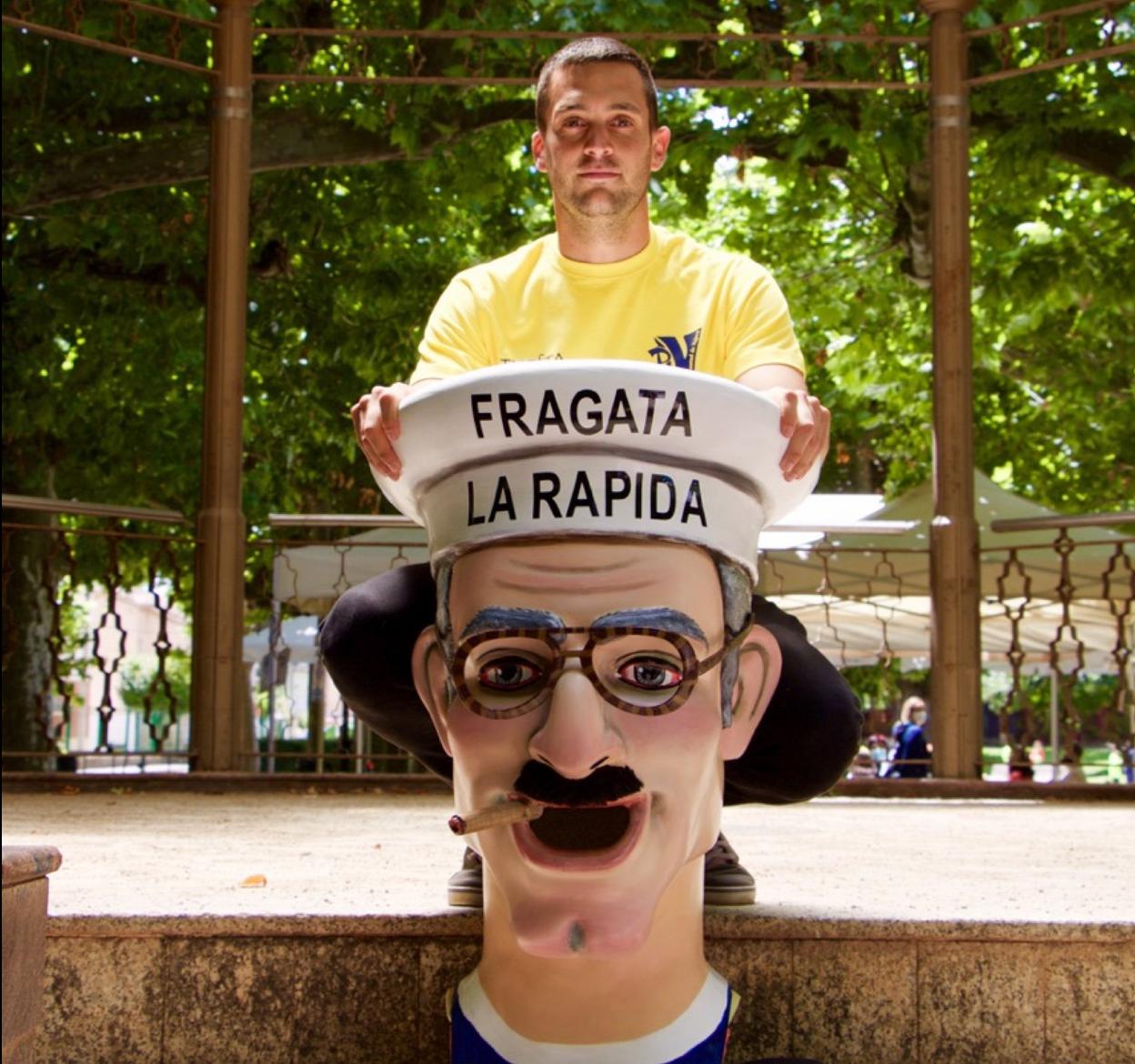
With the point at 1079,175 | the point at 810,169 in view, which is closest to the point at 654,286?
the point at 810,169

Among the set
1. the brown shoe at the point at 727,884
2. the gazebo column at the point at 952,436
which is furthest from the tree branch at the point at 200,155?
the brown shoe at the point at 727,884

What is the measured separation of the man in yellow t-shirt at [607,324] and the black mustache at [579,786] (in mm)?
440

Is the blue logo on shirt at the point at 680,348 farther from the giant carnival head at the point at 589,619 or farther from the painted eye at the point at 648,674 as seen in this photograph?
the painted eye at the point at 648,674

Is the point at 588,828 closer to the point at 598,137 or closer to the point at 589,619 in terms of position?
the point at 589,619

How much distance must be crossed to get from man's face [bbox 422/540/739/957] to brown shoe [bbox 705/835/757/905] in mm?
524

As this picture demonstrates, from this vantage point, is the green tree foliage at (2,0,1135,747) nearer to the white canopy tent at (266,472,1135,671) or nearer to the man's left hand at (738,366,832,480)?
the white canopy tent at (266,472,1135,671)

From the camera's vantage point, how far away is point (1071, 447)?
15.9m

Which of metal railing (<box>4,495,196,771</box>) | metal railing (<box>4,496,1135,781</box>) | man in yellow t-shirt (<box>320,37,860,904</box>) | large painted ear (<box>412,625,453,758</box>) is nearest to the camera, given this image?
large painted ear (<box>412,625,453,758</box>)

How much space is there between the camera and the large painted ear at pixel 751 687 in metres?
2.31

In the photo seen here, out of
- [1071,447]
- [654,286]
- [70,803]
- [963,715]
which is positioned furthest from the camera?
[1071,447]

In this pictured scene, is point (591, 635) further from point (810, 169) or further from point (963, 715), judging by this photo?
point (810, 169)

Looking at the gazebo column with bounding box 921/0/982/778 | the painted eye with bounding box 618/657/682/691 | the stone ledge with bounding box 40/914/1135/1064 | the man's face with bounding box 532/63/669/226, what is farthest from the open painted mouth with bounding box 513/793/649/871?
the gazebo column with bounding box 921/0/982/778

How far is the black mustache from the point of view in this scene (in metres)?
2.07

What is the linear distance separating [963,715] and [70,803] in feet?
11.0
